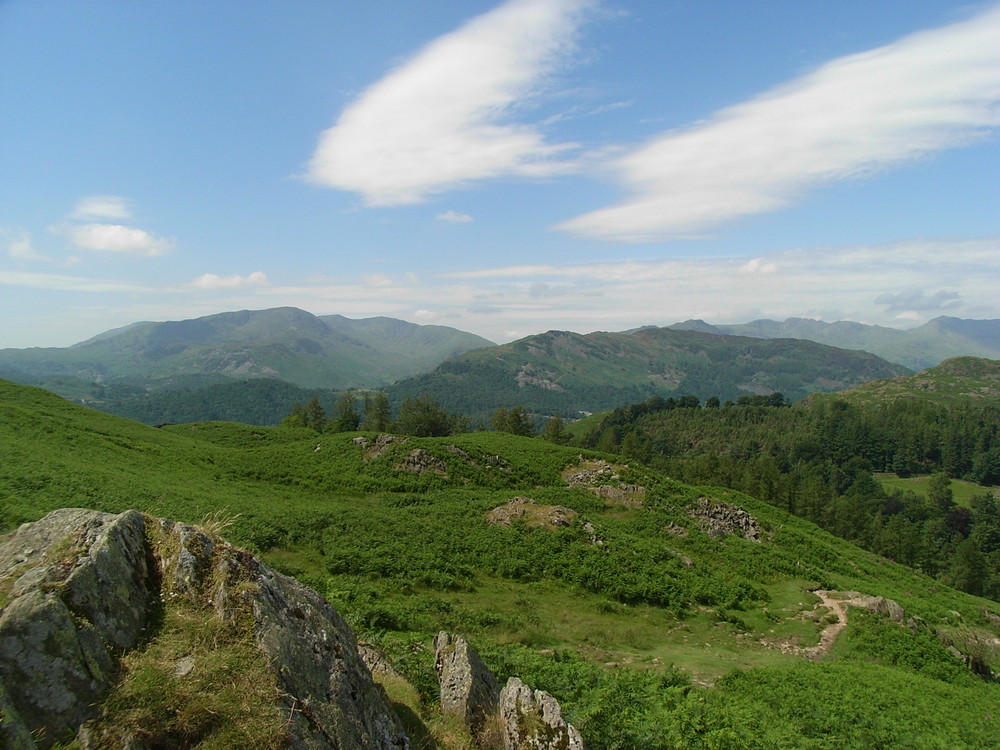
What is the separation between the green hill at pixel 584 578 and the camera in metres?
15.6

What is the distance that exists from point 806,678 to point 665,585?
35.3 feet

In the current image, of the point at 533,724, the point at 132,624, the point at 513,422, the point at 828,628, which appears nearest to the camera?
the point at 132,624

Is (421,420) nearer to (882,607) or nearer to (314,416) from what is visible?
(314,416)

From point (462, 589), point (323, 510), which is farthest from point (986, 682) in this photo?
point (323, 510)

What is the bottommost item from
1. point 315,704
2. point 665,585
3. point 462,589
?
point 665,585

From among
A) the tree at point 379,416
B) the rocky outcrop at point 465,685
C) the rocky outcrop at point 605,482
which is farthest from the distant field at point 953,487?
the rocky outcrop at point 465,685

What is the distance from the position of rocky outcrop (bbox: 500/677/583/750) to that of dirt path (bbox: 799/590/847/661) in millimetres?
21046

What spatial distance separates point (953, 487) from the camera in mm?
147750

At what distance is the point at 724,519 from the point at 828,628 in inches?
717

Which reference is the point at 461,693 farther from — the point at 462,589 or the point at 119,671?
the point at 462,589

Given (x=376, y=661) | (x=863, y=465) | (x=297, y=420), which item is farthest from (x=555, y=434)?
(x=863, y=465)

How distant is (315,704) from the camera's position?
25.1 ft

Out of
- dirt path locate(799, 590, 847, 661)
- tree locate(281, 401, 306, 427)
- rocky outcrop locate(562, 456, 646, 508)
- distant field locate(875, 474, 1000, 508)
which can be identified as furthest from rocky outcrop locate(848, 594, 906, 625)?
distant field locate(875, 474, 1000, 508)

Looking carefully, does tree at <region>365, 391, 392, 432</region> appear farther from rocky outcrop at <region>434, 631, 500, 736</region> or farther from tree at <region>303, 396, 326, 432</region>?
rocky outcrop at <region>434, 631, 500, 736</region>
